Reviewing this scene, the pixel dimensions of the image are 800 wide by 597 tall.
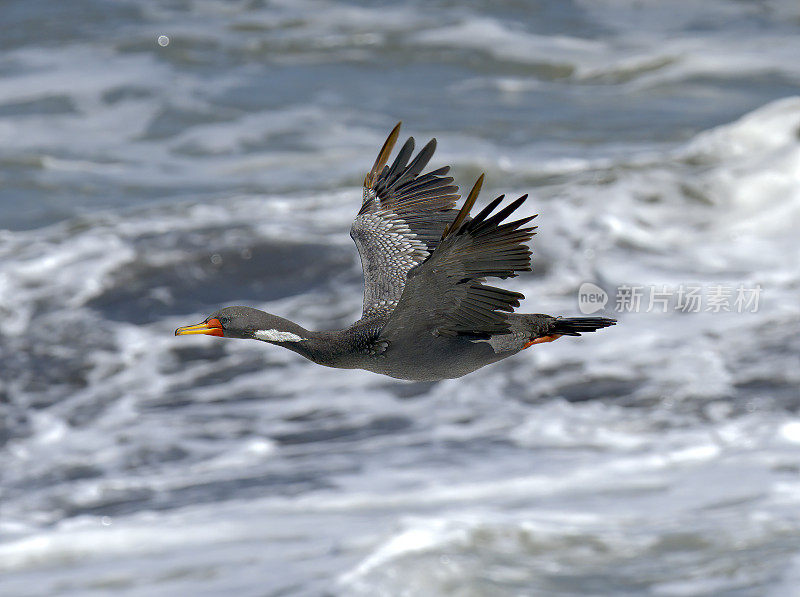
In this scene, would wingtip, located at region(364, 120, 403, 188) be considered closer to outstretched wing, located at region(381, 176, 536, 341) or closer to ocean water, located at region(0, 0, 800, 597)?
outstretched wing, located at region(381, 176, 536, 341)

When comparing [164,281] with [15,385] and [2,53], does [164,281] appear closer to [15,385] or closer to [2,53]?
[15,385]

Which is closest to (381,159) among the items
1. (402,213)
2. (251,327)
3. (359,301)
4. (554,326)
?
(402,213)

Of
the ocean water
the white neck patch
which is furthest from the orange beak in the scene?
the ocean water

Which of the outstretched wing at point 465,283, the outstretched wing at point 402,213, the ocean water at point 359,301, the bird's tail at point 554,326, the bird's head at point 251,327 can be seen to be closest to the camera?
the outstretched wing at point 465,283

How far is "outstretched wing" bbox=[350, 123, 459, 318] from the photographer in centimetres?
582

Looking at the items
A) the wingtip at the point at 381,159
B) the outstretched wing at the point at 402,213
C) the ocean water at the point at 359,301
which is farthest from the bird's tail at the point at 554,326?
the ocean water at the point at 359,301

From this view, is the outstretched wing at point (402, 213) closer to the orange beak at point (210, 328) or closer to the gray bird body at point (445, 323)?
the gray bird body at point (445, 323)

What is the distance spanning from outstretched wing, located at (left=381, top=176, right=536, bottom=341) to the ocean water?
12.0 ft

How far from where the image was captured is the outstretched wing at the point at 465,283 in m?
4.41

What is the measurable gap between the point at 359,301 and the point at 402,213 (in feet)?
22.7

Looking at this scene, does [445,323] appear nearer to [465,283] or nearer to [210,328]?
[465,283]

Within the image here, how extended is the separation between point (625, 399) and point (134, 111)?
36.9 feet

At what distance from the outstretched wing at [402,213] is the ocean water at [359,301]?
2.87m

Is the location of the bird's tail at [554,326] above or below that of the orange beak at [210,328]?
above
